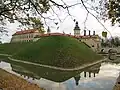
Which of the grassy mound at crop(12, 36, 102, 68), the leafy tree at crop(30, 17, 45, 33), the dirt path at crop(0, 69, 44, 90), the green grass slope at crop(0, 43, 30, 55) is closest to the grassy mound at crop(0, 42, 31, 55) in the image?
the green grass slope at crop(0, 43, 30, 55)

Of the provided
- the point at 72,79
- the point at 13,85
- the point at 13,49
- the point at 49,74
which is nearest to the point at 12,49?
the point at 13,49

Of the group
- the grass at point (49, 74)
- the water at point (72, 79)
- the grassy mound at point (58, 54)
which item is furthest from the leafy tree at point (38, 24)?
the grassy mound at point (58, 54)

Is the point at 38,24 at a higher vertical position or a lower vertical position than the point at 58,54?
higher

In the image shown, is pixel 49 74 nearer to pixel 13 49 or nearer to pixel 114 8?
pixel 114 8

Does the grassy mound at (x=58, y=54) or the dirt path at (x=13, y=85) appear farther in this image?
the grassy mound at (x=58, y=54)

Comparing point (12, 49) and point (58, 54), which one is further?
point (12, 49)

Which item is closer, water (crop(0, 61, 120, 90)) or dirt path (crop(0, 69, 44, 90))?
dirt path (crop(0, 69, 44, 90))

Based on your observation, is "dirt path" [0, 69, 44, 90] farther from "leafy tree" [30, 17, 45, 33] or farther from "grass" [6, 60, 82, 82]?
"grass" [6, 60, 82, 82]

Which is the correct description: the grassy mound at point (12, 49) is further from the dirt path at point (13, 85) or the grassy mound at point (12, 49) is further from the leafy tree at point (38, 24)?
the leafy tree at point (38, 24)

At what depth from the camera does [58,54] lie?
5956cm

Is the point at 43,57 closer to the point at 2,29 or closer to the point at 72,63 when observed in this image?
the point at 72,63

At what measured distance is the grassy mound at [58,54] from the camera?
180 feet

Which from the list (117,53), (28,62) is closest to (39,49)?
(28,62)

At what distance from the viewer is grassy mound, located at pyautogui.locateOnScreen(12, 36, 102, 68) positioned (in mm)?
54725
